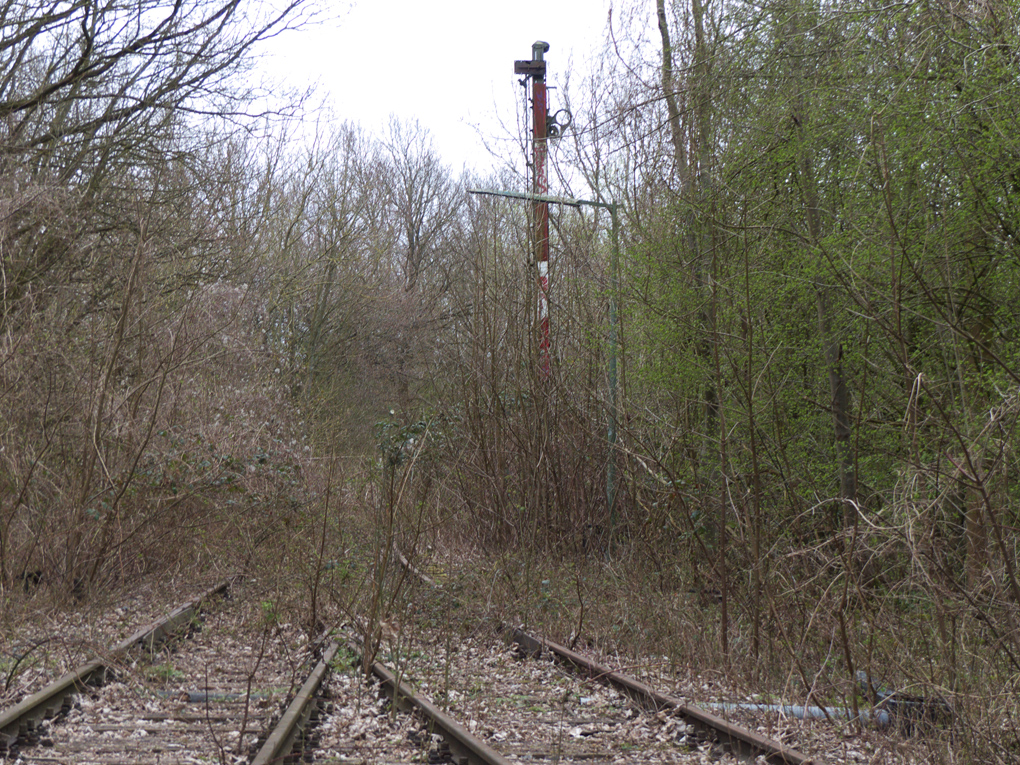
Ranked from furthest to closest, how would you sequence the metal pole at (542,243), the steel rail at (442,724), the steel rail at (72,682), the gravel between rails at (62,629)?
the metal pole at (542,243), the gravel between rails at (62,629), the steel rail at (72,682), the steel rail at (442,724)

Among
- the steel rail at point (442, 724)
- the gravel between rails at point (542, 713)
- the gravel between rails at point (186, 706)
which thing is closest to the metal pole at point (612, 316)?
the gravel between rails at point (542, 713)

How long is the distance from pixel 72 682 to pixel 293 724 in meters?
1.79

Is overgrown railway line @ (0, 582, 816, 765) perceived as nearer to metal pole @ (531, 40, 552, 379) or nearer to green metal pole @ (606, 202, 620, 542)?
green metal pole @ (606, 202, 620, 542)

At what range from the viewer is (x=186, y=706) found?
19.3 feet

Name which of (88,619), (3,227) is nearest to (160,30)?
(3,227)

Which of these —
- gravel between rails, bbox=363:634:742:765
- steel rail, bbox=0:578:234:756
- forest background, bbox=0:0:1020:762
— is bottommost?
gravel between rails, bbox=363:634:742:765

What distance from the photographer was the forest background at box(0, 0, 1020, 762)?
6.43m

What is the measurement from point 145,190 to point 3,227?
14.6 feet

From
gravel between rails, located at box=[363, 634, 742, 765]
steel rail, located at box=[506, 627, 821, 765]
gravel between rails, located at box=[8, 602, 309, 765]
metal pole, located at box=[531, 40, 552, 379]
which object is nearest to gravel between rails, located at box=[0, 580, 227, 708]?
gravel between rails, located at box=[8, 602, 309, 765]

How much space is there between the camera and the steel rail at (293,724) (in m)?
4.67

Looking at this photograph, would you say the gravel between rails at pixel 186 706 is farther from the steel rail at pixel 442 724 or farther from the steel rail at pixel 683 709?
the steel rail at pixel 683 709

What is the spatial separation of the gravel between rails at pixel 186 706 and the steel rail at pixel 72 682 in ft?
0.33

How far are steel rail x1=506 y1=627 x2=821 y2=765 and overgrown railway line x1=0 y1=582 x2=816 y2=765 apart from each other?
12 mm

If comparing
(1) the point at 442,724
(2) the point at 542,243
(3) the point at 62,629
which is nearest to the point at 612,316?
(2) the point at 542,243
